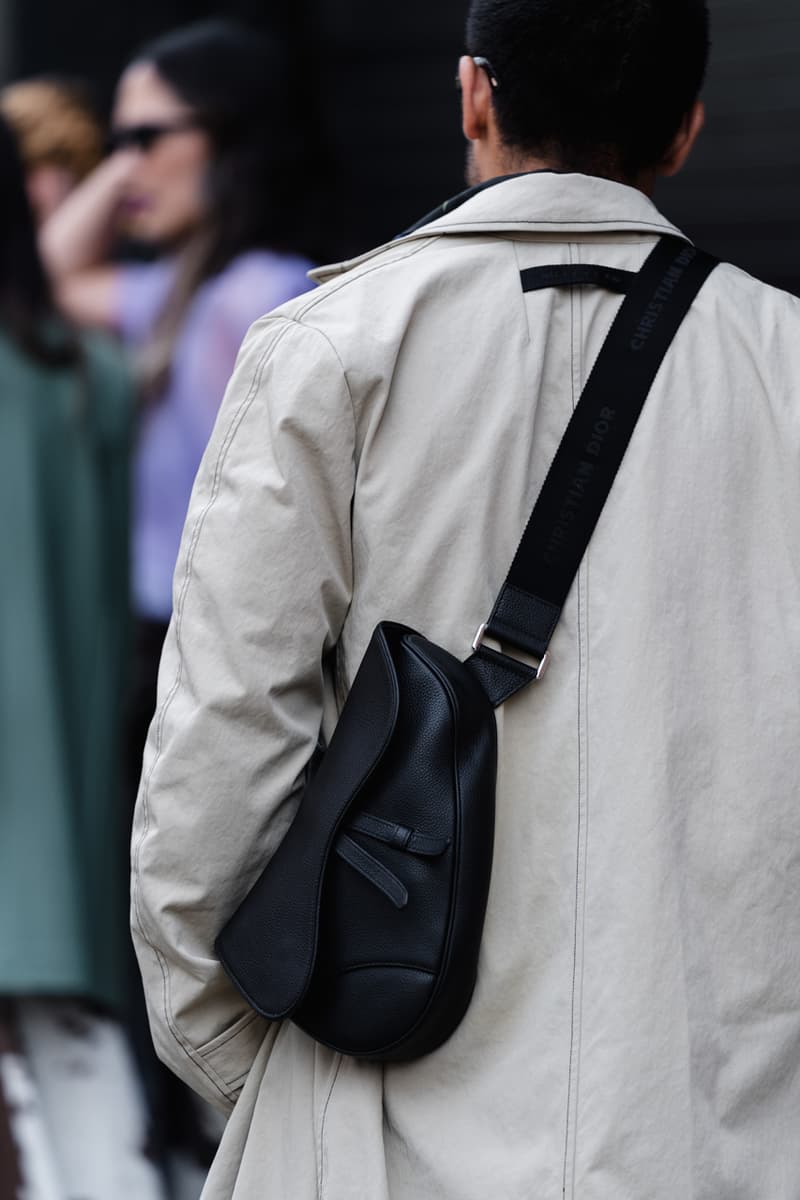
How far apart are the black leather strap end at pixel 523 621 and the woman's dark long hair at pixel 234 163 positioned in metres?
2.51

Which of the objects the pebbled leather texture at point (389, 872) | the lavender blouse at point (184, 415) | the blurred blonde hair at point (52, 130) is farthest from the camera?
the blurred blonde hair at point (52, 130)

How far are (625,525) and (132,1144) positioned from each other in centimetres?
192

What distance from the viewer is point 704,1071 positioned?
1.58 metres

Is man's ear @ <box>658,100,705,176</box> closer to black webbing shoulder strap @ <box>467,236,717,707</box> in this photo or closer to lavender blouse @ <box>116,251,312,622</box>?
black webbing shoulder strap @ <box>467,236,717,707</box>

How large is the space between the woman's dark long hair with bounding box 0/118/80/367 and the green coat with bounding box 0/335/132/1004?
0.04m

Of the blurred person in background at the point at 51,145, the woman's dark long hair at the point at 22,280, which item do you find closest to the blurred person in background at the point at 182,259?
the blurred person in background at the point at 51,145

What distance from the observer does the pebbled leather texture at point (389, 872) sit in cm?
155

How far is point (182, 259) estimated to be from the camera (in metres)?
4.09

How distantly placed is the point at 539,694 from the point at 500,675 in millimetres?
46

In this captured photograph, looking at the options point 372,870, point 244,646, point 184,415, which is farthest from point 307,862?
point 184,415

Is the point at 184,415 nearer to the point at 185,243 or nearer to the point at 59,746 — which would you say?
the point at 185,243

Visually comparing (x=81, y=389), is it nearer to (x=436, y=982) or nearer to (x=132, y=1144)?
(x=132, y=1144)

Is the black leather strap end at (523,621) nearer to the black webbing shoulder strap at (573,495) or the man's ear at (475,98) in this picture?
the black webbing shoulder strap at (573,495)

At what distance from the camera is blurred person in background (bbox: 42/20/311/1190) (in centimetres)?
381
